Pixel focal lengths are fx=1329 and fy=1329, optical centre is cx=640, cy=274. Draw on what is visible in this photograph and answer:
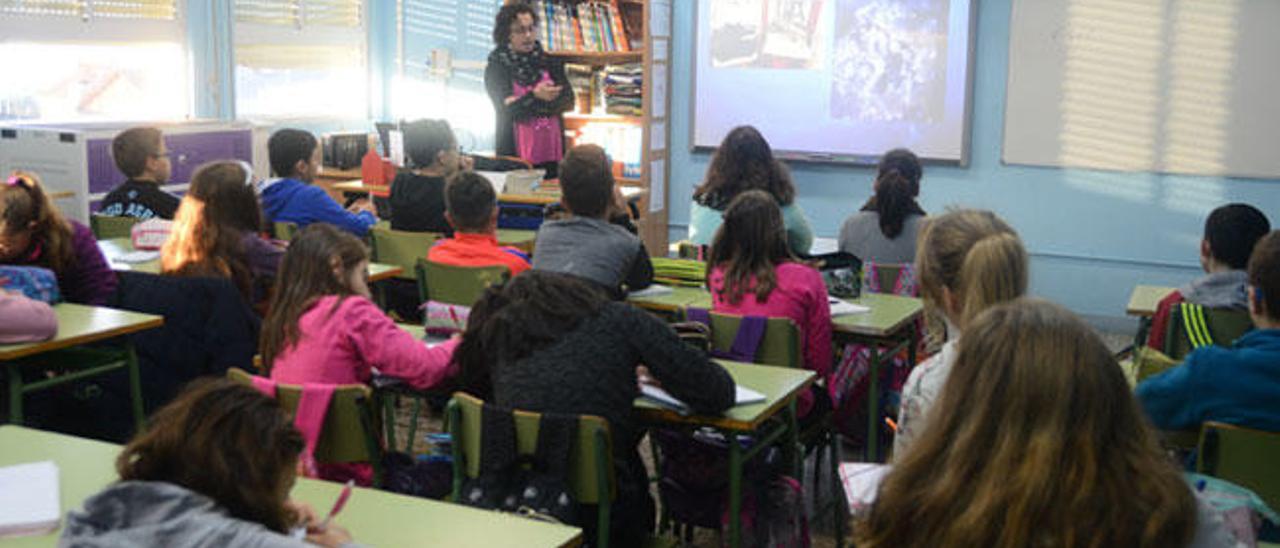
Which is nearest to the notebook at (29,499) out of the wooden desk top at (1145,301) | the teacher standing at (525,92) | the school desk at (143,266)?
the school desk at (143,266)

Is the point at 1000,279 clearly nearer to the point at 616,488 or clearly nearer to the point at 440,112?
the point at 616,488

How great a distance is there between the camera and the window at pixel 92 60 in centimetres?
692

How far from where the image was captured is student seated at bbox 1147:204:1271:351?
13.8ft

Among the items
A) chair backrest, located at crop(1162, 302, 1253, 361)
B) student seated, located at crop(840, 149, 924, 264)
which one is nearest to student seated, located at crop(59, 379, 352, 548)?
chair backrest, located at crop(1162, 302, 1253, 361)

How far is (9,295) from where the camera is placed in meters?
3.87

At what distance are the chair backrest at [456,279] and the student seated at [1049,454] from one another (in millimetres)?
3077

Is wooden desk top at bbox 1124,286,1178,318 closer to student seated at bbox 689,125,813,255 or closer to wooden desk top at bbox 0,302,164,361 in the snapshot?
student seated at bbox 689,125,813,255

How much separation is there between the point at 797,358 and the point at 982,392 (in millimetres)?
2267

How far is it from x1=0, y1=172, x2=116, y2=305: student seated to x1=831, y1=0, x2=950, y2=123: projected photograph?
179 inches

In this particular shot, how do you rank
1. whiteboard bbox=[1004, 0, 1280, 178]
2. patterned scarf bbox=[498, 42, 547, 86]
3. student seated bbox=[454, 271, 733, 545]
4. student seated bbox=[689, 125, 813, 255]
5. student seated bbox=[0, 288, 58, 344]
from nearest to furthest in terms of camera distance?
student seated bbox=[454, 271, 733, 545] < student seated bbox=[0, 288, 58, 344] < student seated bbox=[689, 125, 813, 255] < whiteboard bbox=[1004, 0, 1280, 178] < patterned scarf bbox=[498, 42, 547, 86]

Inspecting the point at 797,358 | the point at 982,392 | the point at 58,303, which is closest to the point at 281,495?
Result: the point at 982,392

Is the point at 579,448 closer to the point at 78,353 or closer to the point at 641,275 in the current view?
the point at 641,275

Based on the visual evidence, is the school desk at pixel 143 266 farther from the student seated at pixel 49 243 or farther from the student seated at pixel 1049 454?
the student seated at pixel 1049 454

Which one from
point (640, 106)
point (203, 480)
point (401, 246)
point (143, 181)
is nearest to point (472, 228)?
point (401, 246)
